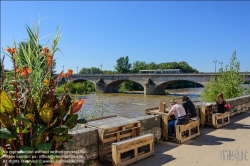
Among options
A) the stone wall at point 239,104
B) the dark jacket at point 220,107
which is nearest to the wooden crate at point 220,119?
the dark jacket at point 220,107

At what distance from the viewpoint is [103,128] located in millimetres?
4160

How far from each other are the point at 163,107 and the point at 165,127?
0.69m

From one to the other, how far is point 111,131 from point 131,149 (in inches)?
19.8

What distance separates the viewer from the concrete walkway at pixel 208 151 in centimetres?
408

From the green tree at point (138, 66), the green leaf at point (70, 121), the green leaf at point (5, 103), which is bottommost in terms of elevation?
the green leaf at point (70, 121)

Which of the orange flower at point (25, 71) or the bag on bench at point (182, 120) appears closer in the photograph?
the orange flower at point (25, 71)

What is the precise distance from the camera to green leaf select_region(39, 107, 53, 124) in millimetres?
2614

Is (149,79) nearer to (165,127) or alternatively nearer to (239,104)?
(239,104)

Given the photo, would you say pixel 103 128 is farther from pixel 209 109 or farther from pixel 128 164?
pixel 209 109

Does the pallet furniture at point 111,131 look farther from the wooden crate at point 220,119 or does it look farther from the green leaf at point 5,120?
the wooden crate at point 220,119

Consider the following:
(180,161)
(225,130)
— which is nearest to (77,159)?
(180,161)

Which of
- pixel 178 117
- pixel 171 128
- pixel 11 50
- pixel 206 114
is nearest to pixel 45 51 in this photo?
pixel 11 50

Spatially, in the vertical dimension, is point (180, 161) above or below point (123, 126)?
below

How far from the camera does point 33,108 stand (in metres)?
2.72
